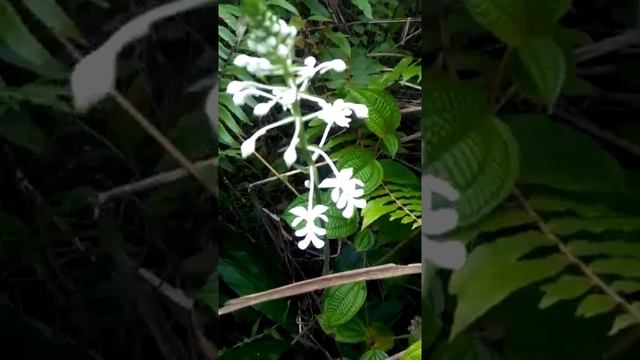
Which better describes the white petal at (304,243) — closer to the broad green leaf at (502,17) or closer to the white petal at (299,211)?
the white petal at (299,211)

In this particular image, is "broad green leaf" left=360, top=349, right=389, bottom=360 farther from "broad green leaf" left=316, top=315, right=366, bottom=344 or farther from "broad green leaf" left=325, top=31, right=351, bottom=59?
"broad green leaf" left=325, top=31, right=351, bottom=59

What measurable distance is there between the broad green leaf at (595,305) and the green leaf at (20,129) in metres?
0.56

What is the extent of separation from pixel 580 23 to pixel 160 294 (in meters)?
0.50

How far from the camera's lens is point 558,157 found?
70cm

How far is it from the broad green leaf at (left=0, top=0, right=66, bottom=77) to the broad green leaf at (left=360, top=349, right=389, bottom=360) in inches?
18.1

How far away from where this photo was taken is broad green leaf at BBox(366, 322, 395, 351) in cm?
86

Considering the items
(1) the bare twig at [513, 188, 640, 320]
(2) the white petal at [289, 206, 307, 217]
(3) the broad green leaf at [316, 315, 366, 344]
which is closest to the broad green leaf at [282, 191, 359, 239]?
(2) the white petal at [289, 206, 307, 217]

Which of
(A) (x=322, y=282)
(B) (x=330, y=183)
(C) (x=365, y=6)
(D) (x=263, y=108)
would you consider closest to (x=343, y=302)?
(A) (x=322, y=282)

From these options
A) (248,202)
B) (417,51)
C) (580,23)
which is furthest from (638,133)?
(248,202)

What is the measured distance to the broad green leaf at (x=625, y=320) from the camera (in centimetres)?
70

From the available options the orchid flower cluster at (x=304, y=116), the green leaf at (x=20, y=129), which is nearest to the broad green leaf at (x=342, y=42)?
the orchid flower cluster at (x=304, y=116)

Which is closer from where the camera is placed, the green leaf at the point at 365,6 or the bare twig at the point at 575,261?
the bare twig at the point at 575,261

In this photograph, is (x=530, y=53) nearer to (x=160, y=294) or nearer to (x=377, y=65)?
(x=377, y=65)

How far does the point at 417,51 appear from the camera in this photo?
0.86 m
